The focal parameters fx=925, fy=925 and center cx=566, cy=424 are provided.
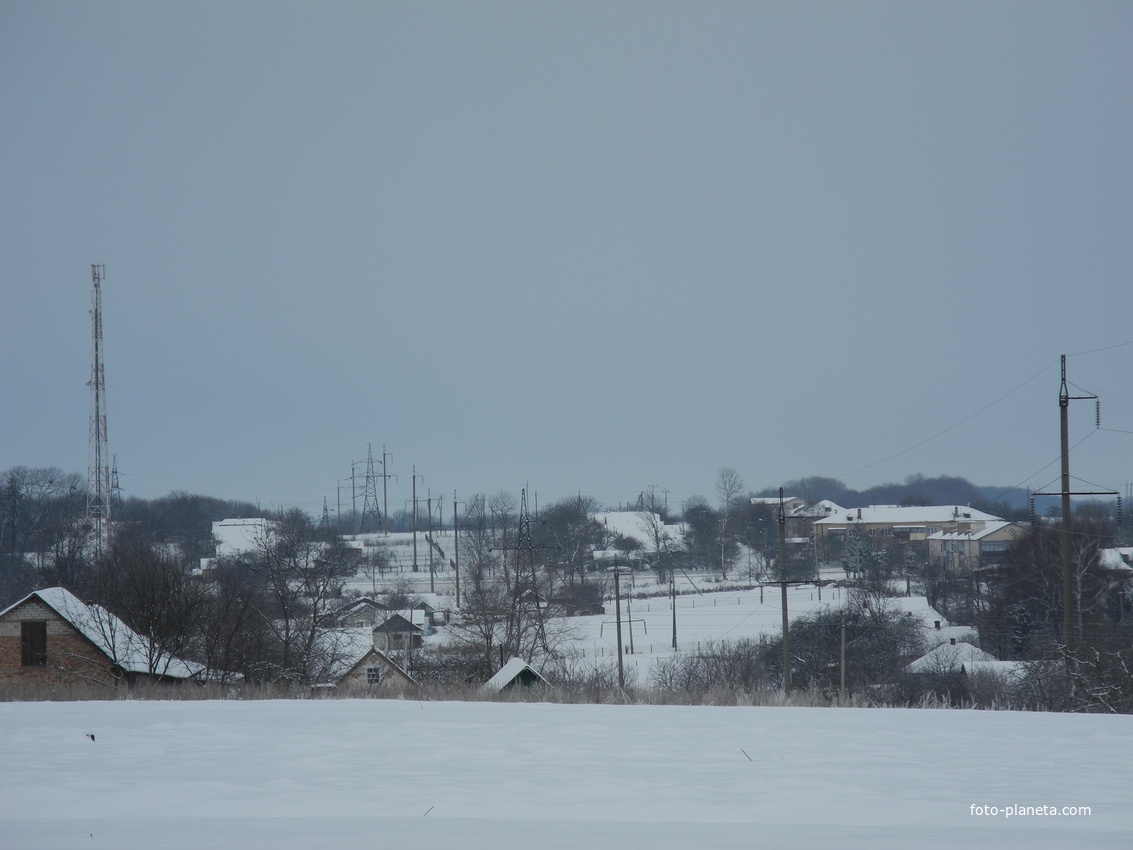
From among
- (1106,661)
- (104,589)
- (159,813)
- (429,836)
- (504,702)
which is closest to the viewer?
(429,836)

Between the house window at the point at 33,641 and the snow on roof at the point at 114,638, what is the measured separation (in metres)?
0.61

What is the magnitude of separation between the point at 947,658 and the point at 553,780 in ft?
113

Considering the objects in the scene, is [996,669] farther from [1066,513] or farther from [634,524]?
[634,524]

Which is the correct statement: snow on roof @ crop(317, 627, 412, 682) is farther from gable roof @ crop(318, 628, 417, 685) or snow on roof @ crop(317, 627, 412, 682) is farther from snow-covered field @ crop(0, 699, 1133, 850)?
snow-covered field @ crop(0, 699, 1133, 850)

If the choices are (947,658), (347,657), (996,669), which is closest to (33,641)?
(347,657)

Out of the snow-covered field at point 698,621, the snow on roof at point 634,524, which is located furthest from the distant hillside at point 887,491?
the snow-covered field at point 698,621

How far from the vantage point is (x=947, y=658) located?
36906mm

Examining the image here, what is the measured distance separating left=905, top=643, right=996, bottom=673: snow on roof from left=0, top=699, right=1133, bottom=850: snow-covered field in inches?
1057

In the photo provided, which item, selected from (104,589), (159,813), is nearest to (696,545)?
(104,589)

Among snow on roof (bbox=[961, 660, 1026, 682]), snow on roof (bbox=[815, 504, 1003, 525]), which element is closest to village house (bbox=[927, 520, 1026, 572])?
snow on roof (bbox=[815, 504, 1003, 525])

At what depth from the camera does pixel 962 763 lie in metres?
7.75

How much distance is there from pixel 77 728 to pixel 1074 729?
1024 cm

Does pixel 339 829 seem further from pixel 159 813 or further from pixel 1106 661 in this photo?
pixel 1106 661

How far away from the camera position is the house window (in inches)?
988
